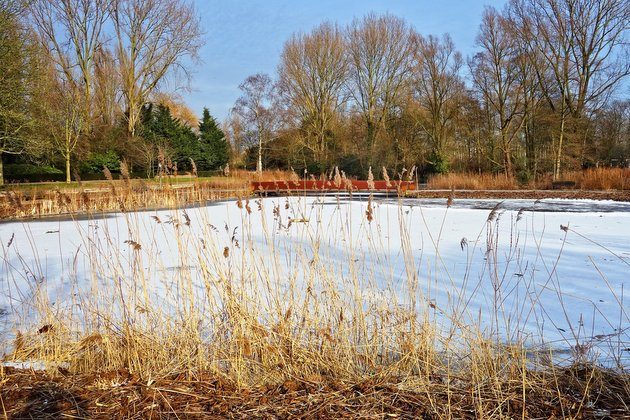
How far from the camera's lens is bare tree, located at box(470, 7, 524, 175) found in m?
22.8

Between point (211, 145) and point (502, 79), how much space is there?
72.5 ft

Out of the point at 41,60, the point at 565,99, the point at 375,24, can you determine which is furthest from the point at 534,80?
the point at 41,60

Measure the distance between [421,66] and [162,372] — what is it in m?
26.7

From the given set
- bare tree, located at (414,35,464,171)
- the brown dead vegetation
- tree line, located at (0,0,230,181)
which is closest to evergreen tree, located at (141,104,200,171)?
tree line, located at (0,0,230,181)

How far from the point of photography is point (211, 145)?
1374 inches

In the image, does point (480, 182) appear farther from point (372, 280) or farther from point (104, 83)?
point (104, 83)

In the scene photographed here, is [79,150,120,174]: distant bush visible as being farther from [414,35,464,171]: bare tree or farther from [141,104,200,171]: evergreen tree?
[414,35,464,171]: bare tree

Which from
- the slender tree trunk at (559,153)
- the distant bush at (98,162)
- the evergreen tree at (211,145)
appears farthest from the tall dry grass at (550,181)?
the evergreen tree at (211,145)

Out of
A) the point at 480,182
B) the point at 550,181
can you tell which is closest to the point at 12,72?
the point at 480,182

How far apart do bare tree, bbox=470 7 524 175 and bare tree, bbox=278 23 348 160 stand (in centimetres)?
894

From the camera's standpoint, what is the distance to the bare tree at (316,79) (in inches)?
1122

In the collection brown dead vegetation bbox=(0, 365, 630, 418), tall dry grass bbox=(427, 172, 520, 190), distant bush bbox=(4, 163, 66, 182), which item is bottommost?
brown dead vegetation bbox=(0, 365, 630, 418)

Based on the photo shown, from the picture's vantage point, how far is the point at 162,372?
234 centimetres

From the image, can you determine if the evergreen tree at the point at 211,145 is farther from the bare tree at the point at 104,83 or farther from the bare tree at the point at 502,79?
the bare tree at the point at 502,79
